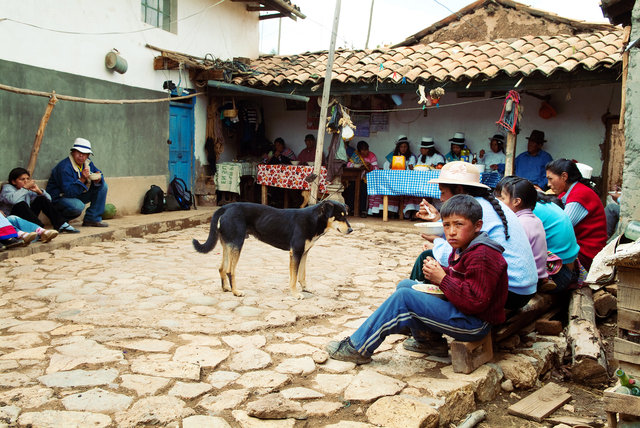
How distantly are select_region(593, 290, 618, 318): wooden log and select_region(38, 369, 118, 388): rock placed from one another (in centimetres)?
457

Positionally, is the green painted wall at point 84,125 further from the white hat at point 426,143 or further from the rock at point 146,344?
the white hat at point 426,143

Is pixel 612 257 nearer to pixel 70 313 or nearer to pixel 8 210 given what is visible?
pixel 70 313

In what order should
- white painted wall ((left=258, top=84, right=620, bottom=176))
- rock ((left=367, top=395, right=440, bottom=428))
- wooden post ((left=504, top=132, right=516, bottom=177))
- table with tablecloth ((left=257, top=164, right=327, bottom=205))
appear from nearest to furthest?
rock ((left=367, top=395, right=440, bottom=428)) < wooden post ((left=504, top=132, right=516, bottom=177)) < white painted wall ((left=258, top=84, right=620, bottom=176)) < table with tablecloth ((left=257, top=164, right=327, bottom=205))

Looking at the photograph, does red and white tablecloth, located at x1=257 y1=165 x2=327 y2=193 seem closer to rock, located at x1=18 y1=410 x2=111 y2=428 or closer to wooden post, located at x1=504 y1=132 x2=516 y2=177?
wooden post, located at x1=504 y1=132 x2=516 y2=177

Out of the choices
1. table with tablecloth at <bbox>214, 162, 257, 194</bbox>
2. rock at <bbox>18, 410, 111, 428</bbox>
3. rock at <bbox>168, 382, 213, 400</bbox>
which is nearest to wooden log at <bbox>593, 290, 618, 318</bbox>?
rock at <bbox>168, 382, 213, 400</bbox>

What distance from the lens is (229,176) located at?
13.0m

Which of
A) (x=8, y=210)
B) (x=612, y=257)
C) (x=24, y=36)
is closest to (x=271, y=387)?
(x=612, y=257)

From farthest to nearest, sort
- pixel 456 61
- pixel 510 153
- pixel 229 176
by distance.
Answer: pixel 229 176
pixel 456 61
pixel 510 153

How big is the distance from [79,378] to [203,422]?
101cm

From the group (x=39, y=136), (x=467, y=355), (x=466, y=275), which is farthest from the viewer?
(x=39, y=136)

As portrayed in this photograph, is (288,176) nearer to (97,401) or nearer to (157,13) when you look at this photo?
(157,13)

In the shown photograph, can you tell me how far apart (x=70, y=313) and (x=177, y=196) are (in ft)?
24.0

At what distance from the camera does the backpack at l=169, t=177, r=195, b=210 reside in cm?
1187

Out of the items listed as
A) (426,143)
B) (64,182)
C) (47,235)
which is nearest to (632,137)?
(47,235)
